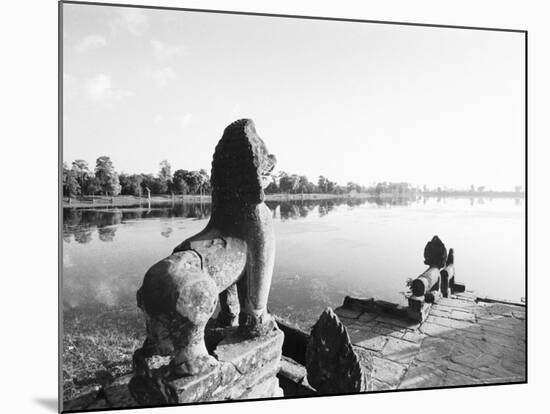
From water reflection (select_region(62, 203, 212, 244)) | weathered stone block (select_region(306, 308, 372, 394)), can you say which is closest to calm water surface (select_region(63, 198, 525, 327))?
water reflection (select_region(62, 203, 212, 244))

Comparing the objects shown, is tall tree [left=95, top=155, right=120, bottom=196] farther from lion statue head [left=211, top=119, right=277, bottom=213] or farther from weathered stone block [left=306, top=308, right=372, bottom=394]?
weathered stone block [left=306, top=308, right=372, bottom=394]

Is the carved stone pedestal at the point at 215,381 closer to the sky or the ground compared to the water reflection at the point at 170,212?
closer to the ground

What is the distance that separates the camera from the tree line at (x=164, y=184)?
2.94m

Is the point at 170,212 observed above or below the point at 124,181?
below

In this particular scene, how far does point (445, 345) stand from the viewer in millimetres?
3777

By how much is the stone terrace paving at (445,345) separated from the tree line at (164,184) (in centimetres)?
140

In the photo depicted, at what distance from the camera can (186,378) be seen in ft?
6.88

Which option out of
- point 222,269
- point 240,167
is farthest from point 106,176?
point 222,269

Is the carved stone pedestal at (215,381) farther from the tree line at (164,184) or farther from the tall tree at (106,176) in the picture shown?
the tall tree at (106,176)

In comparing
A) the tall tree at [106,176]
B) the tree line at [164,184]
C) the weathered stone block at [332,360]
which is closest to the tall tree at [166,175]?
the tree line at [164,184]

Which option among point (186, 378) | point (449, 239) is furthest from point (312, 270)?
point (186, 378)

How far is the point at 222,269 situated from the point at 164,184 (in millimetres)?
1354

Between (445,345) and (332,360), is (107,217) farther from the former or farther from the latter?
(445,345)

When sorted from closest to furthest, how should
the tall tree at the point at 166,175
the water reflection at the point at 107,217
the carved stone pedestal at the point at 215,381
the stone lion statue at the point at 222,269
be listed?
the stone lion statue at the point at 222,269, the carved stone pedestal at the point at 215,381, the water reflection at the point at 107,217, the tall tree at the point at 166,175
